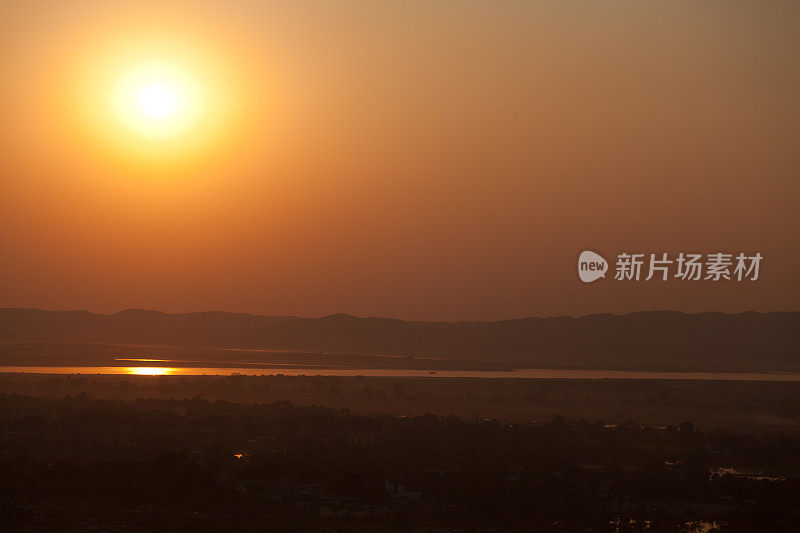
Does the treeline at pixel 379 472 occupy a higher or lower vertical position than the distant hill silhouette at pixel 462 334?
lower

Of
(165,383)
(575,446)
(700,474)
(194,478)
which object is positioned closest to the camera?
(194,478)

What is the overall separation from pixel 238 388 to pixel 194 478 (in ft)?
114

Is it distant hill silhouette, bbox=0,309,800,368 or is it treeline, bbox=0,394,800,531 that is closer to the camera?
treeline, bbox=0,394,800,531

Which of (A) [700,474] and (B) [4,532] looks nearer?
(B) [4,532]

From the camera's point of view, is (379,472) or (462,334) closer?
(379,472)

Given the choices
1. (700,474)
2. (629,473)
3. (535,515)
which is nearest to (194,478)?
(535,515)

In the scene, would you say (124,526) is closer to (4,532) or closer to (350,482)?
(4,532)

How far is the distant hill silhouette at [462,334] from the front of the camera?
15225 cm

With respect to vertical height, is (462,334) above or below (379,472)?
above

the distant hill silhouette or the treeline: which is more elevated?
the distant hill silhouette

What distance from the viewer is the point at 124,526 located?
2084 centimetres

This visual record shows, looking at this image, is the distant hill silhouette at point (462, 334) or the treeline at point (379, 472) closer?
the treeline at point (379, 472)

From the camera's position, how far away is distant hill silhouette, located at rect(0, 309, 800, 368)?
152 meters

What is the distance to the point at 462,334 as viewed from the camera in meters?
179
